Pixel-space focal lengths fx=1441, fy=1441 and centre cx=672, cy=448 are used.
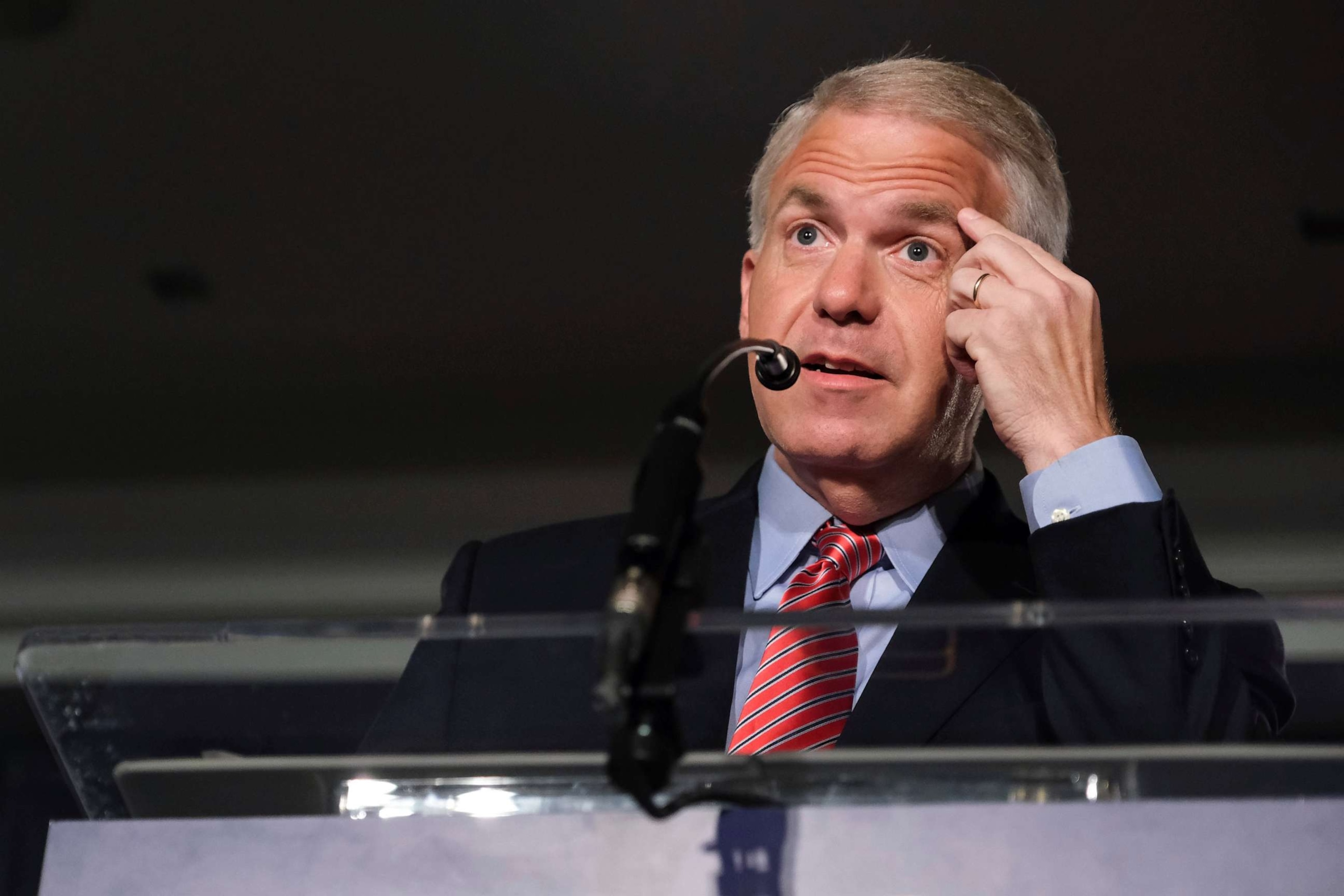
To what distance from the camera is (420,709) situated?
86 cm

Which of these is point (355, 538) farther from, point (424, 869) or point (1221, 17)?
point (424, 869)

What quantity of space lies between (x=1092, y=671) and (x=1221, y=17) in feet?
7.29

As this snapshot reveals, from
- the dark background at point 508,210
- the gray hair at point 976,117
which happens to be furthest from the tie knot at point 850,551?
the dark background at point 508,210

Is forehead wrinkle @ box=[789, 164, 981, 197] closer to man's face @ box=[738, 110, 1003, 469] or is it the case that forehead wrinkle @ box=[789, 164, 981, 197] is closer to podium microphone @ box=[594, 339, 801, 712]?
man's face @ box=[738, 110, 1003, 469]

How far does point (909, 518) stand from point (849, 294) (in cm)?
24

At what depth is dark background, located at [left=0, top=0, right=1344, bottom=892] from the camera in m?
2.80

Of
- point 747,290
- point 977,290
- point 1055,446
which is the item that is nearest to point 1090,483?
point 1055,446

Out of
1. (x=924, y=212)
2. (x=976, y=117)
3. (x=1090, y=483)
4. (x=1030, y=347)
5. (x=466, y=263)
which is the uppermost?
(x=466, y=263)

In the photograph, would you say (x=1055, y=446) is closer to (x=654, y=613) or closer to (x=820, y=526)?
(x=820, y=526)

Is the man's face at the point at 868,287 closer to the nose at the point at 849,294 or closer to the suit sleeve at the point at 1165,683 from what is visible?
the nose at the point at 849,294

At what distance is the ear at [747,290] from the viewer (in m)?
1.70

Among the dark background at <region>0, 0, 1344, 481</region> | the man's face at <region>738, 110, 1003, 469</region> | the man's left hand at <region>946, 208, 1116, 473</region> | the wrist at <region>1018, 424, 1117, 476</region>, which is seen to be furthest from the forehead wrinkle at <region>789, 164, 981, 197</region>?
the dark background at <region>0, 0, 1344, 481</region>

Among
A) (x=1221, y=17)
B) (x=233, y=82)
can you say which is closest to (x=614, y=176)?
(x=233, y=82)

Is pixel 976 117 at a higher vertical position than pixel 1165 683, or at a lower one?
higher
